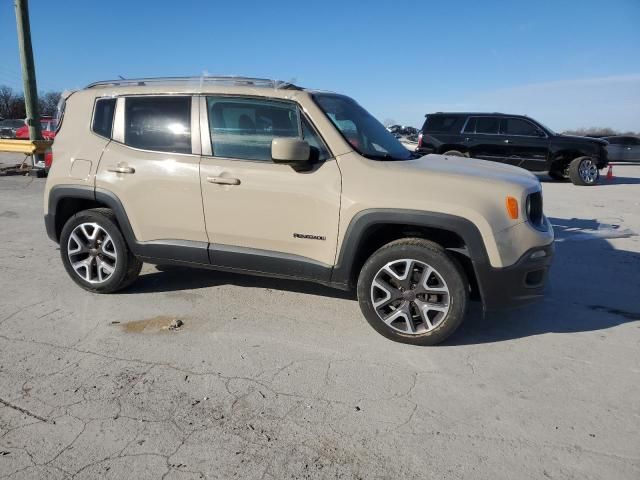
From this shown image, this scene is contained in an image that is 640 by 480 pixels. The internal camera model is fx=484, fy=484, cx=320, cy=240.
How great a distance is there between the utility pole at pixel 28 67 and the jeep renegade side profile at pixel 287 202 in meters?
10.5

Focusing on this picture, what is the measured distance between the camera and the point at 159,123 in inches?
162

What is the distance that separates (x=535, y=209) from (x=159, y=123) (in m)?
3.12

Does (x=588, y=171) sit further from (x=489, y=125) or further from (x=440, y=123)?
(x=440, y=123)

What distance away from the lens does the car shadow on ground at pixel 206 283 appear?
4.60m

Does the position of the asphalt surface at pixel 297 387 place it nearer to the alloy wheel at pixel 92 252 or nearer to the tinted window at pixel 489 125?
the alloy wheel at pixel 92 252

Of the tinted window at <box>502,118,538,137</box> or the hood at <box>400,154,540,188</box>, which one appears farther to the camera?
the tinted window at <box>502,118,538,137</box>

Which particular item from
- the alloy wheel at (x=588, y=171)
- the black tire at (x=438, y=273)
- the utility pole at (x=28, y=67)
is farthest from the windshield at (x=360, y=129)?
the utility pole at (x=28, y=67)

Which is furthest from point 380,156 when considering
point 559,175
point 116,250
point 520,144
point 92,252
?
point 559,175

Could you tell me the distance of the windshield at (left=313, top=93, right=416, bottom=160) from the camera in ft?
12.7

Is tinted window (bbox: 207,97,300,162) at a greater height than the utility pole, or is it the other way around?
the utility pole

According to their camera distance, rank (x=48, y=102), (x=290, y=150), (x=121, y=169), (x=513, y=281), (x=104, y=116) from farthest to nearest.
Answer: (x=48, y=102)
(x=104, y=116)
(x=121, y=169)
(x=290, y=150)
(x=513, y=281)

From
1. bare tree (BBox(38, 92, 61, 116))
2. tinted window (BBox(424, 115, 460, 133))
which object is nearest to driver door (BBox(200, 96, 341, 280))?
tinted window (BBox(424, 115, 460, 133))

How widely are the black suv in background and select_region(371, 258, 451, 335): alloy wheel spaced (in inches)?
425

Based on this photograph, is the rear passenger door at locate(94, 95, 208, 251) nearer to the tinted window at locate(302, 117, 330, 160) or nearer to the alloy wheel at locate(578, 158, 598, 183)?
the tinted window at locate(302, 117, 330, 160)
